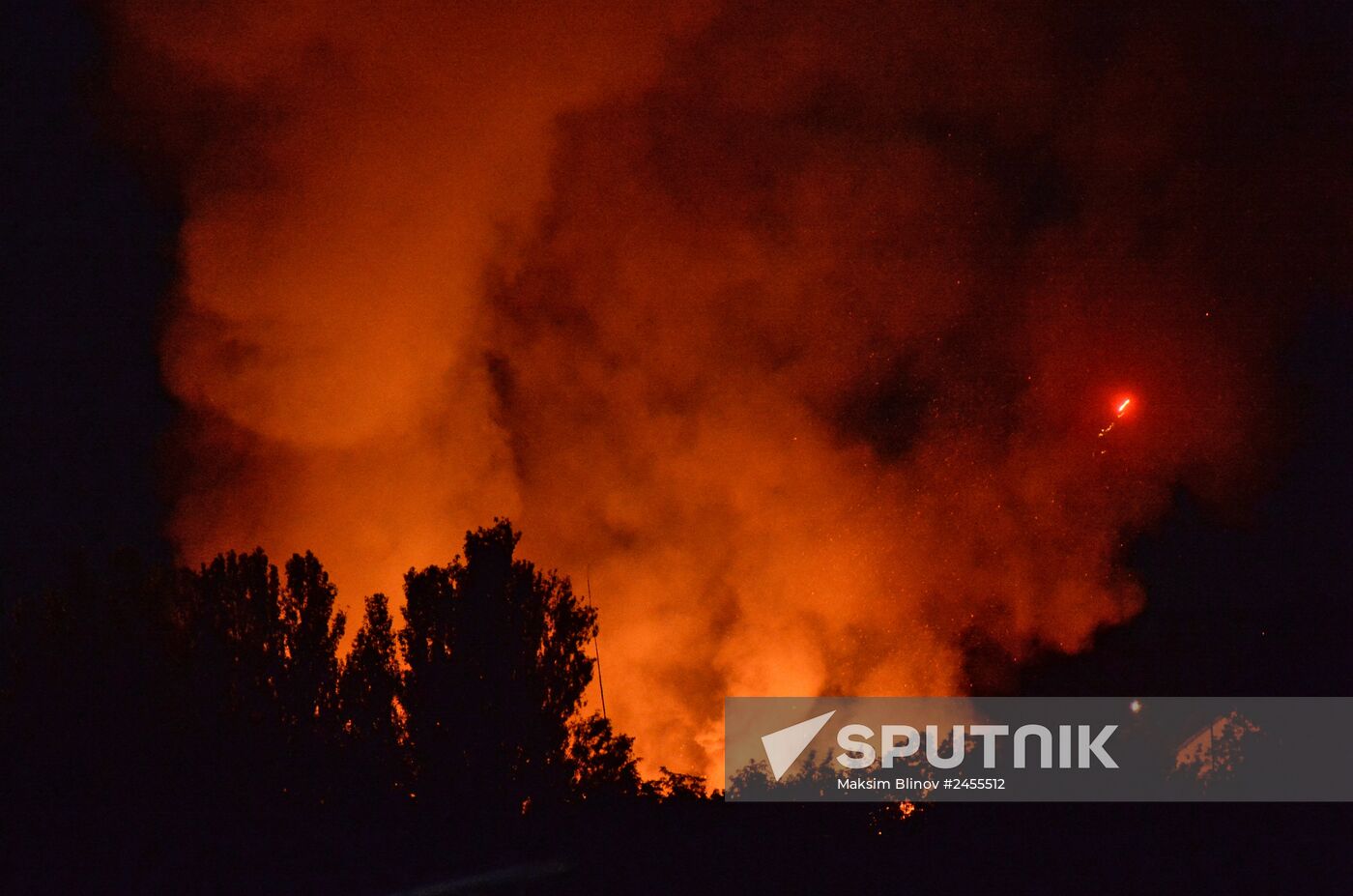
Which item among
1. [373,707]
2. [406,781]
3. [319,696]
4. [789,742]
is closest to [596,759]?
[406,781]

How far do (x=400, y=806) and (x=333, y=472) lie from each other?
61.2ft

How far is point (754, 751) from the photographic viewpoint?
32.2 metres

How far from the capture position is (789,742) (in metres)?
25.7

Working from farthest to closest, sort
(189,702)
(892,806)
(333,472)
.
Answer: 1. (333,472)
2. (892,806)
3. (189,702)

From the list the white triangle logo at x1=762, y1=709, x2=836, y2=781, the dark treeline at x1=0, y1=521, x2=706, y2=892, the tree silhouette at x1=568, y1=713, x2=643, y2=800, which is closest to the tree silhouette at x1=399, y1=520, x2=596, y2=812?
the dark treeline at x1=0, y1=521, x2=706, y2=892

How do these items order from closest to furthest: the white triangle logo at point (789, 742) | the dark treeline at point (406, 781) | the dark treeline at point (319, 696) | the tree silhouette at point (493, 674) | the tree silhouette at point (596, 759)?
the dark treeline at point (406, 781)
the dark treeline at point (319, 696)
the tree silhouette at point (493, 674)
the tree silhouette at point (596, 759)
the white triangle logo at point (789, 742)

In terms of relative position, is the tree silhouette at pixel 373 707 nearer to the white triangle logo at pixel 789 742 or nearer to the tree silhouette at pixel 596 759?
the tree silhouette at pixel 596 759

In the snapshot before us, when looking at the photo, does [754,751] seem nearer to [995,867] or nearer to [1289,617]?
[1289,617]

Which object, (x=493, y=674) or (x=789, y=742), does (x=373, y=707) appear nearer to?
(x=493, y=674)

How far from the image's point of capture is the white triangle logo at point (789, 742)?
65.0ft

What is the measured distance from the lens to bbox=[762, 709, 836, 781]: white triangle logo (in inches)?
779

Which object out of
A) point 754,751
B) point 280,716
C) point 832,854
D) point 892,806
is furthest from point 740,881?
point 754,751

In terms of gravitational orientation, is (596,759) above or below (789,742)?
below

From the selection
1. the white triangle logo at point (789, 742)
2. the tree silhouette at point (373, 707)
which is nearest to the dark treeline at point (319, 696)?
the tree silhouette at point (373, 707)
